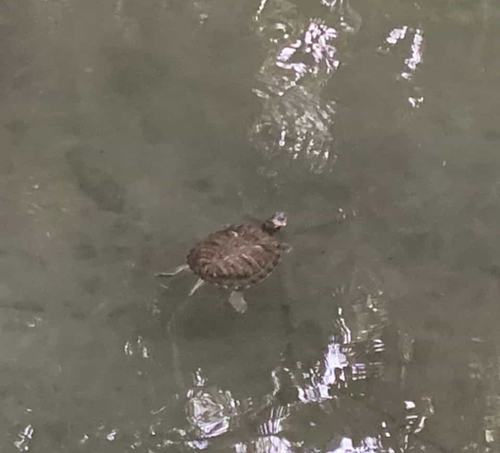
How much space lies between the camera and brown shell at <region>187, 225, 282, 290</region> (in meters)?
1.62

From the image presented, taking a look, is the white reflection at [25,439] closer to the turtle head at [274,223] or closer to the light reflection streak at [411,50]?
the turtle head at [274,223]

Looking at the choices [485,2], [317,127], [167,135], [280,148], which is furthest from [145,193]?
[485,2]

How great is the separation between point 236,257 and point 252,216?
11.1 inches

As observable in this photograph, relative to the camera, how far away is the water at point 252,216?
1.66 meters

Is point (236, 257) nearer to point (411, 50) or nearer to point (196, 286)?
point (196, 286)

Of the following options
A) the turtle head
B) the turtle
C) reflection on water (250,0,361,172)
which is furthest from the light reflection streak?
the turtle

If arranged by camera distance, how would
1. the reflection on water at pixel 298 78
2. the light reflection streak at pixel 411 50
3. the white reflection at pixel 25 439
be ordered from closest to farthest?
the white reflection at pixel 25 439 < the reflection on water at pixel 298 78 < the light reflection streak at pixel 411 50

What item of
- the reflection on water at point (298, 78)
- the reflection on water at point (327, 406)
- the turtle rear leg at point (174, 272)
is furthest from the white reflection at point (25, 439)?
the reflection on water at point (298, 78)

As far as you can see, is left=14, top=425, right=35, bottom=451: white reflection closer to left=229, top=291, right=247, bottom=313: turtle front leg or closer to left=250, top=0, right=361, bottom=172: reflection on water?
left=229, top=291, right=247, bottom=313: turtle front leg

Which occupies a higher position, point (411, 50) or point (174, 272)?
point (411, 50)

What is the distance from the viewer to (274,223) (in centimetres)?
179

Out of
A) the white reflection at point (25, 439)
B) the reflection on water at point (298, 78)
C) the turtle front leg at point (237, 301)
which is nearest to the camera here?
the white reflection at point (25, 439)

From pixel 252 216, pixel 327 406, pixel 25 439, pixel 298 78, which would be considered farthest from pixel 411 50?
pixel 25 439

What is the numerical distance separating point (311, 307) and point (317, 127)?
543 millimetres
